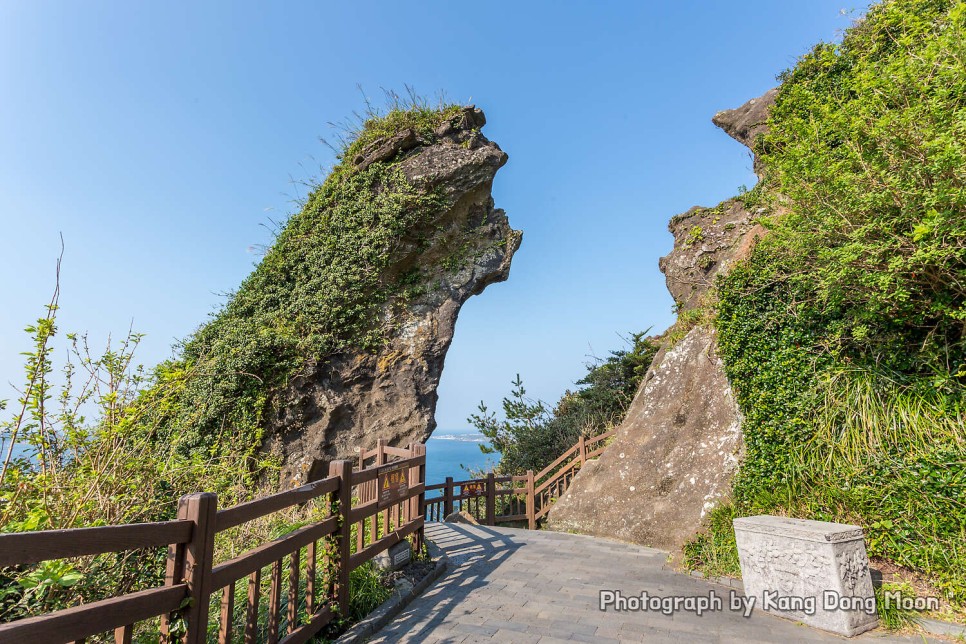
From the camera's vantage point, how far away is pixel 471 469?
1447 cm

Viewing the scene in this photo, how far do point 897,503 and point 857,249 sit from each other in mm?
2572

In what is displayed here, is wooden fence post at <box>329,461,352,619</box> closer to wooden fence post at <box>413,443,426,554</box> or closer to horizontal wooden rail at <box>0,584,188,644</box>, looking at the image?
horizontal wooden rail at <box>0,584,188,644</box>

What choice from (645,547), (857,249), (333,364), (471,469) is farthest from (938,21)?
(471,469)

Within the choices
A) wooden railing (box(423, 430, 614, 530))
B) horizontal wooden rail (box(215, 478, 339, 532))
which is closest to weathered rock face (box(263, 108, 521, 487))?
wooden railing (box(423, 430, 614, 530))

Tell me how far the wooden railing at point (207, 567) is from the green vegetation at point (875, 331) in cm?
441

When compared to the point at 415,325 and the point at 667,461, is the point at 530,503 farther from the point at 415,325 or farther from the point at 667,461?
the point at 415,325

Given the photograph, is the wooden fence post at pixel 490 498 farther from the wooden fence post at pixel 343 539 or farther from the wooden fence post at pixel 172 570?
the wooden fence post at pixel 172 570

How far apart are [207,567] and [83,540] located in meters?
0.82

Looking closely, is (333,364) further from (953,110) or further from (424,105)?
(953,110)

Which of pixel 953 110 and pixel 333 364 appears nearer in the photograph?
pixel 953 110

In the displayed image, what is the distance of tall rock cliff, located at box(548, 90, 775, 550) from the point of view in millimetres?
7469

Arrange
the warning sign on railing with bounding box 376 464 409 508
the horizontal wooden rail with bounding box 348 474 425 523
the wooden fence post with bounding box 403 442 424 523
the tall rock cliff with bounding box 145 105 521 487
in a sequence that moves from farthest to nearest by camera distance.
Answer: the tall rock cliff with bounding box 145 105 521 487
the wooden fence post with bounding box 403 442 424 523
the warning sign on railing with bounding box 376 464 409 508
the horizontal wooden rail with bounding box 348 474 425 523

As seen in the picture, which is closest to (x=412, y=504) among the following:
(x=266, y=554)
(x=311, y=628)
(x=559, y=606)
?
(x=559, y=606)

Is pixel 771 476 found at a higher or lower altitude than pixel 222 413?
lower
